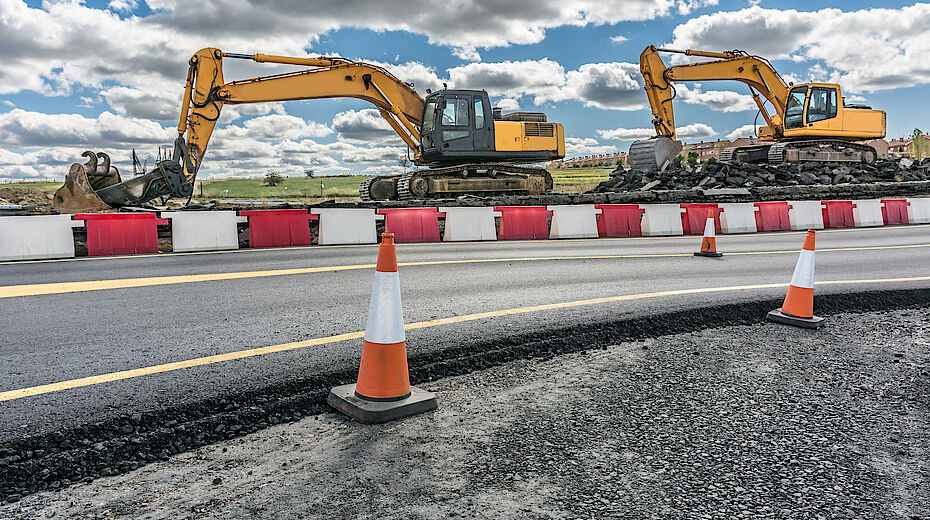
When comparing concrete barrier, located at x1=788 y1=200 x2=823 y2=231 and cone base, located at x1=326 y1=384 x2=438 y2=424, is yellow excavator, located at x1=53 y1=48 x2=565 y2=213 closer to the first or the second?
concrete barrier, located at x1=788 y1=200 x2=823 y2=231

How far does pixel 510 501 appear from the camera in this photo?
231 cm

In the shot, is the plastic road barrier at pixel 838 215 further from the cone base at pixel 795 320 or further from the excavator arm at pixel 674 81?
the cone base at pixel 795 320

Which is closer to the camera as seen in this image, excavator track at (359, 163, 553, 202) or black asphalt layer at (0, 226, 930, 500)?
black asphalt layer at (0, 226, 930, 500)

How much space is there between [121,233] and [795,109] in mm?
24003

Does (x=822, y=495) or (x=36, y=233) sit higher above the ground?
(x=36, y=233)

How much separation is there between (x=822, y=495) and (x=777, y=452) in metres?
0.38

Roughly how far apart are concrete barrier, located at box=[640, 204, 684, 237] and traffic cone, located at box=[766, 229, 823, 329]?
888 cm

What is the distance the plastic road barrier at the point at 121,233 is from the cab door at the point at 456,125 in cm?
899

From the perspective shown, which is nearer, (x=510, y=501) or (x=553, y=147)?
(x=510, y=501)

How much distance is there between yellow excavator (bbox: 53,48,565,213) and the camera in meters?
15.5

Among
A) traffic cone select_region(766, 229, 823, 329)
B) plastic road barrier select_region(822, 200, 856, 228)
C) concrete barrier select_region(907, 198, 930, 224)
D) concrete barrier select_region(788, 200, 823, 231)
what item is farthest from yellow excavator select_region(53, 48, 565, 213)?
traffic cone select_region(766, 229, 823, 329)

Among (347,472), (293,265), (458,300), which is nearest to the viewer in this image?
(347,472)

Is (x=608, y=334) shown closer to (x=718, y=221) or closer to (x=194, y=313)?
(x=194, y=313)

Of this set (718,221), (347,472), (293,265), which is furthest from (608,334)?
(718,221)
